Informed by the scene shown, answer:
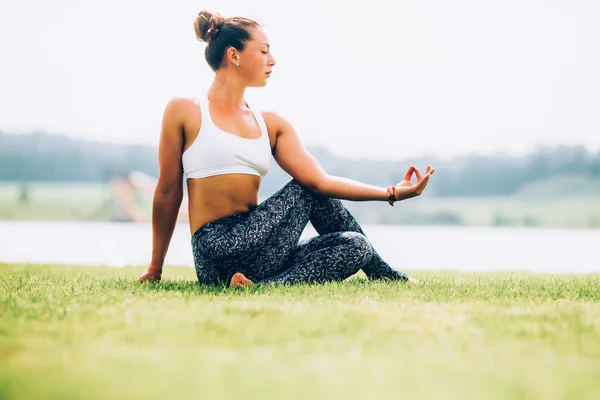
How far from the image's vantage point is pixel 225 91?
3277 mm

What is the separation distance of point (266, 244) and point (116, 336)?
1277 mm

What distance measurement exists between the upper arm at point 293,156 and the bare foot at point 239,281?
55cm

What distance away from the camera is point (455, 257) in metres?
7.13

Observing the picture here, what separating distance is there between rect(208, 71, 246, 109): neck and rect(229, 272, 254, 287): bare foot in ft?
2.83

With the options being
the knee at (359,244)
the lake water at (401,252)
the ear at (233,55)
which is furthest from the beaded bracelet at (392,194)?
the lake water at (401,252)

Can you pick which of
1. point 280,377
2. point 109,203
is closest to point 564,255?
point 280,377

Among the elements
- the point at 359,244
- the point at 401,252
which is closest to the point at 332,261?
the point at 359,244

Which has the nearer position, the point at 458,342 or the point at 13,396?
the point at 13,396

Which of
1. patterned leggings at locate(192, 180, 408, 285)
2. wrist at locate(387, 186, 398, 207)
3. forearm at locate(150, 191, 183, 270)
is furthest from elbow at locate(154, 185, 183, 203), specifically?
wrist at locate(387, 186, 398, 207)

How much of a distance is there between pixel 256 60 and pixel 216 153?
21.0 inches

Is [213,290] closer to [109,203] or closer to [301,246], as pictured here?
[301,246]

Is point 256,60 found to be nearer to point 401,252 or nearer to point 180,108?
point 180,108

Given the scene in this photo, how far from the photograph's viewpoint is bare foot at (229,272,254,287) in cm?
297

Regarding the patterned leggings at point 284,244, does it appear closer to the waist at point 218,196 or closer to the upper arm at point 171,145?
the waist at point 218,196
